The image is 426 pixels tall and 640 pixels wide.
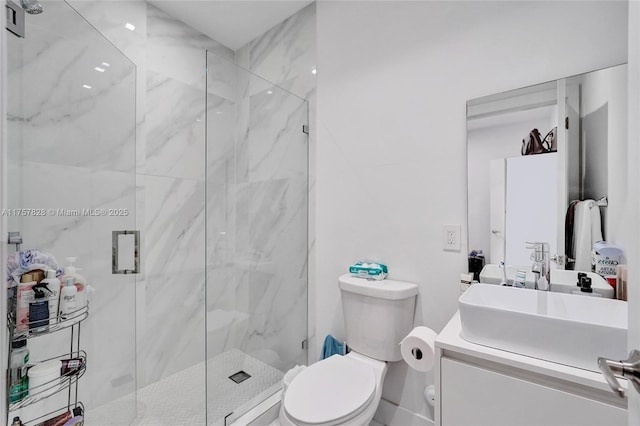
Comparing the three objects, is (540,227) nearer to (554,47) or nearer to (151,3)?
(554,47)

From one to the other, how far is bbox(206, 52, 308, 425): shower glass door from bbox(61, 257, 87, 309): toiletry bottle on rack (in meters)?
0.53

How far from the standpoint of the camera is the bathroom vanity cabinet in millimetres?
783

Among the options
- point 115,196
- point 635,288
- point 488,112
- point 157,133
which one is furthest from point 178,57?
point 635,288

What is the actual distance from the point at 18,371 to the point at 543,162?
80.4 inches

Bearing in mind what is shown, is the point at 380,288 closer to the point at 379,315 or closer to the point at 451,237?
the point at 379,315

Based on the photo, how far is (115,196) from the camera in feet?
4.82

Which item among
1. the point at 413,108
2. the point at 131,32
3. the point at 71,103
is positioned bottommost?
the point at 71,103

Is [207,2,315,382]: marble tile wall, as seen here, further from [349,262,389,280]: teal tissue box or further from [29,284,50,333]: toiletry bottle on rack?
[29,284,50,333]: toiletry bottle on rack

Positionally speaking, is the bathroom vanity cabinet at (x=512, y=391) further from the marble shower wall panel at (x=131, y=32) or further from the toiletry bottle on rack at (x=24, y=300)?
the marble shower wall panel at (x=131, y=32)

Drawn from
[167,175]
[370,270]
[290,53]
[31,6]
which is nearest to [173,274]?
[167,175]

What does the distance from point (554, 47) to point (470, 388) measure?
133 centimetres

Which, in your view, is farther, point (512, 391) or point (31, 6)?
point (31, 6)

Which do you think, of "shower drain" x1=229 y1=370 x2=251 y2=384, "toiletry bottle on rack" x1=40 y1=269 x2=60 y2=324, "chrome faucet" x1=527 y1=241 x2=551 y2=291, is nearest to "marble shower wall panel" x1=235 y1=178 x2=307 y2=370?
"shower drain" x1=229 y1=370 x2=251 y2=384

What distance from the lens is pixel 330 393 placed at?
1.22m
